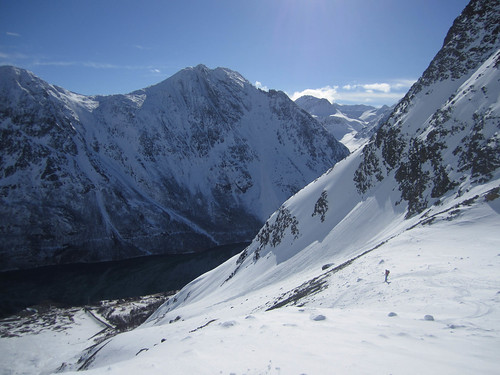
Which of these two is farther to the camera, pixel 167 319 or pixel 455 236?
pixel 167 319

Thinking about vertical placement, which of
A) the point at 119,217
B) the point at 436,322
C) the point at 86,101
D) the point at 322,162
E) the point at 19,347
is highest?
the point at 86,101

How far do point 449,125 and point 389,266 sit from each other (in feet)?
87.5

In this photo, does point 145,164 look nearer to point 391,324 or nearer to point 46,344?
point 46,344

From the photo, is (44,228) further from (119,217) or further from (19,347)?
(19,347)

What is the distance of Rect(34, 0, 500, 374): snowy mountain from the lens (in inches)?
359

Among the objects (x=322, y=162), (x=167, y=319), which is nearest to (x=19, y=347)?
(x=167, y=319)

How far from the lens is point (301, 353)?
9297 millimetres

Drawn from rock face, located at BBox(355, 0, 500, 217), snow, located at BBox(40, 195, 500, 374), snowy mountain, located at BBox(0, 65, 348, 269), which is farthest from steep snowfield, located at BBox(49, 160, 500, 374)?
snowy mountain, located at BBox(0, 65, 348, 269)

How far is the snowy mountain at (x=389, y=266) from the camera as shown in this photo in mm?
9125

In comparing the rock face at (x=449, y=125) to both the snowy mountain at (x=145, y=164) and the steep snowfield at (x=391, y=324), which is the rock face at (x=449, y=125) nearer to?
the steep snowfield at (x=391, y=324)

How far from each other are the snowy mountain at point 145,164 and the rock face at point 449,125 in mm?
99066

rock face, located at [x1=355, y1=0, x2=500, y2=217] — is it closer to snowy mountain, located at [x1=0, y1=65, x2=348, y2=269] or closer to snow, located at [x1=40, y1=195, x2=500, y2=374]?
snow, located at [x1=40, y1=195, x2=500, y2=374]

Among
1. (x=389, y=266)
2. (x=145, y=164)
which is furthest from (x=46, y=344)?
(x=145, y=164)

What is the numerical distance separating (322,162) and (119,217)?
11735 cm
